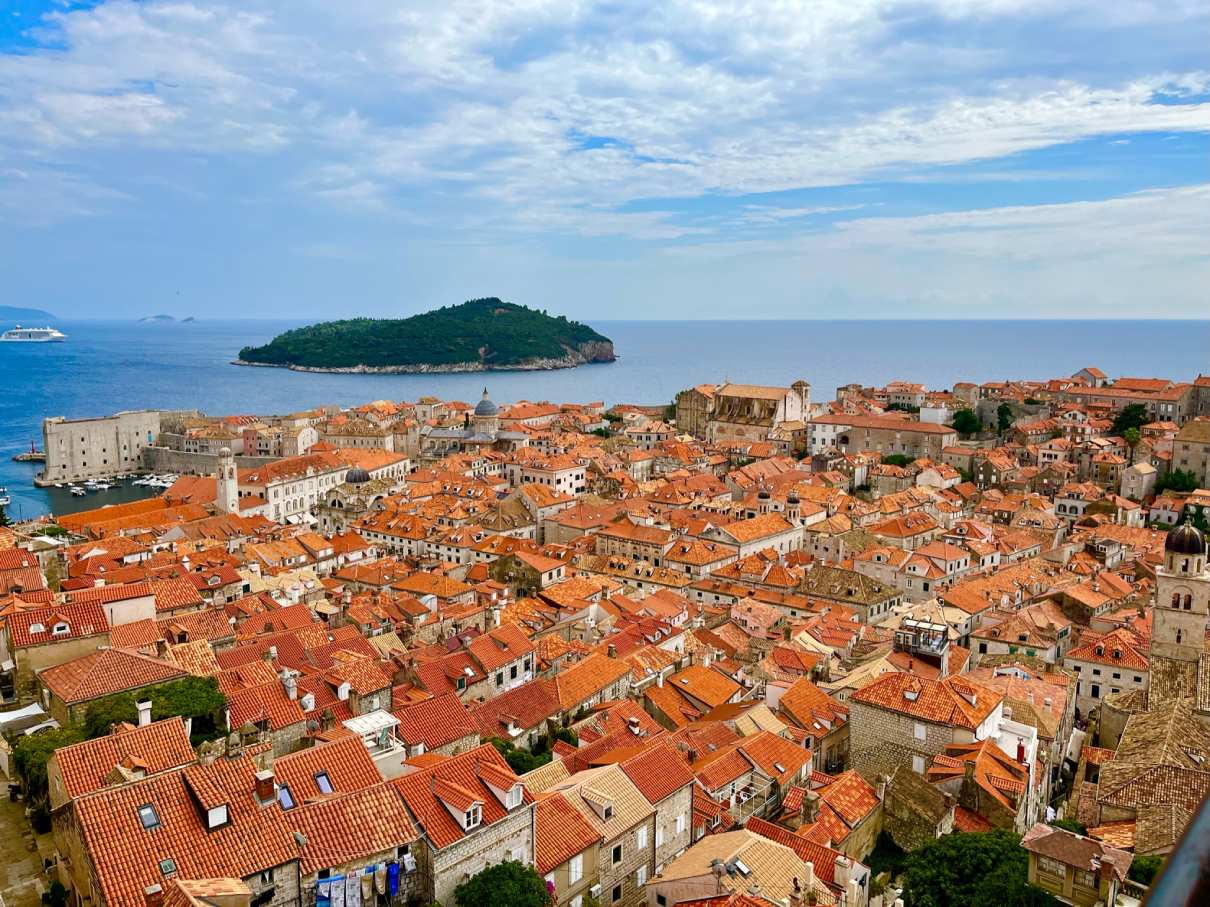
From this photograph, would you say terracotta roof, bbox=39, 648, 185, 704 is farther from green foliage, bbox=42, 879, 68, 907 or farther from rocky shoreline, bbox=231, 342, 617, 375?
rocky shoreline, bbox=231, 342, 617, 375

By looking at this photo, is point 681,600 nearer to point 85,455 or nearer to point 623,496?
point 623,496

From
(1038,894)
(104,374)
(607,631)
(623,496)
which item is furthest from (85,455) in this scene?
(104,374)

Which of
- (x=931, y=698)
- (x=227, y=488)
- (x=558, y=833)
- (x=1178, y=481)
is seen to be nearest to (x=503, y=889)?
(x=558, y=833)

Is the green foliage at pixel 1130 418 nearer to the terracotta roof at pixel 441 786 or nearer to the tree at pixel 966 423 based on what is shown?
the tree at pixel 966 423

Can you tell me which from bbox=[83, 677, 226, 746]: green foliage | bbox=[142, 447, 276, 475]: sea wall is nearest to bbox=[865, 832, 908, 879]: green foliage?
bbox=[83, 677, 226, 746]: green foliage

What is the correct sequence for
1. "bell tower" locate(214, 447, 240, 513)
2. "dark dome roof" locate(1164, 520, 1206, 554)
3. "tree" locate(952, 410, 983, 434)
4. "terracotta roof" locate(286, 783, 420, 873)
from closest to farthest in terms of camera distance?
"terracotta roof" locate(286, 783, 420, 873), "dark dome roof" locate(1164, 520, 1206, 554), "bell tower" locate(214, 447, 240, 513), "tree" locate(952, 410, 983, 434)

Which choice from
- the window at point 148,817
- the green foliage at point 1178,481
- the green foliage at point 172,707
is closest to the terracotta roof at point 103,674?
the green foliage at point 172,707
